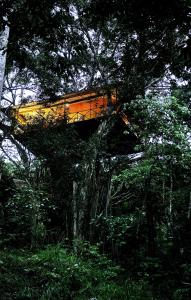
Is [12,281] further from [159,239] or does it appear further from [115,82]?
[115,82]

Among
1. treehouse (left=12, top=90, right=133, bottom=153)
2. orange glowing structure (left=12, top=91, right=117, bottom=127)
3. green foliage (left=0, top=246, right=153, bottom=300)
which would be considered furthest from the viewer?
orange glowing structure (left=12, top=91, right=117, bottom=127)

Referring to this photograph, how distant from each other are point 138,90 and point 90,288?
806cm

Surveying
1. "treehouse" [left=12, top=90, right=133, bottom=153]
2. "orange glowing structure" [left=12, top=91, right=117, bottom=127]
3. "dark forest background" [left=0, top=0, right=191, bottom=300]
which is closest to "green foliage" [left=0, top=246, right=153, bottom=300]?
"dark forest background" [left=0, top=0, right=191, bottom=300]

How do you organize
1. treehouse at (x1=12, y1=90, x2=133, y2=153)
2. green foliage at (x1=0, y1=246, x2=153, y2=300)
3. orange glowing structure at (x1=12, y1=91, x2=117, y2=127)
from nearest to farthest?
1. green foliage at (x1=0, y1=246, x2=153, y2=300)
2. treehouse at (x1=12, y1=90, x2=133, y2=153)
3. orange glowing structure at (x1=12, y1=91, x2=117, y2=127)

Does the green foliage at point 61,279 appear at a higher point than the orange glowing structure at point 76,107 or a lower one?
lower

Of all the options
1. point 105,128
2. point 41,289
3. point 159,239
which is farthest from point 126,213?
point 41,289

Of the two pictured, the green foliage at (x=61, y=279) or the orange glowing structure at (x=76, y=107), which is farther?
the orange glowing structure at (x=76, y=107)

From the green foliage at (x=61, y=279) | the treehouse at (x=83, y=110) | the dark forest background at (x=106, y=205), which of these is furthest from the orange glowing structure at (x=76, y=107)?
the green foliage at (x=61, y=279)

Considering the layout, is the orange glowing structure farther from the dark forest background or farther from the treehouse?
the dark forest background

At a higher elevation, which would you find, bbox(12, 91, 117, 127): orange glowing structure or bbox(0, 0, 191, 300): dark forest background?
bbox(12, 91, 117, 127): orange glowing structure

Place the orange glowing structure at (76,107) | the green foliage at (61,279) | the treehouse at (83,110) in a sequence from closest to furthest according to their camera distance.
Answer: the green foliage at (61,279) → the treehouse at (83,110) → the orange glowing structure at (76,107)

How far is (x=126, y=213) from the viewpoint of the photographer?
11.2m

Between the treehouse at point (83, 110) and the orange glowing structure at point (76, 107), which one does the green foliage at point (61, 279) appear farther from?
the orange glowing structure at point (76, 107)

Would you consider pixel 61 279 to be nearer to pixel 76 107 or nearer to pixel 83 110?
pixel 83 110
